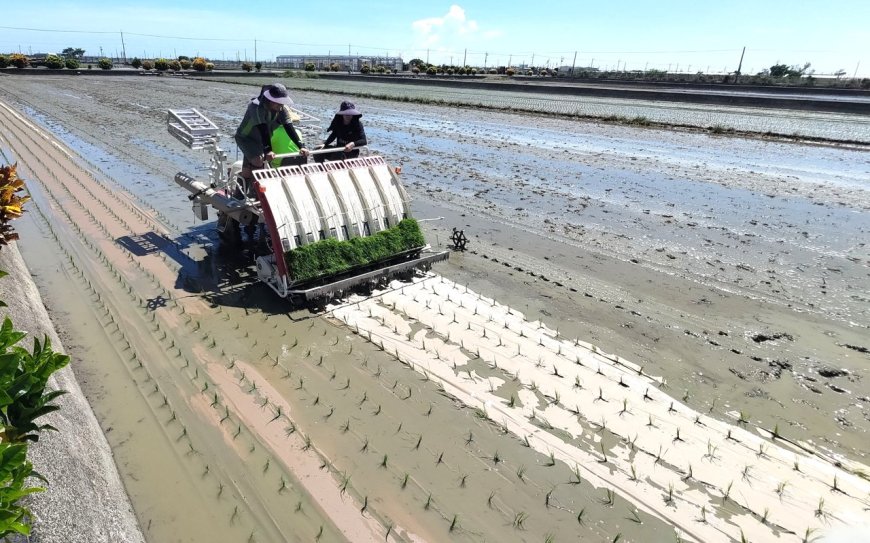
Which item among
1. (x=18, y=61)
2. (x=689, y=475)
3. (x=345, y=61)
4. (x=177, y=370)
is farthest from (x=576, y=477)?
(x=345, y=61)

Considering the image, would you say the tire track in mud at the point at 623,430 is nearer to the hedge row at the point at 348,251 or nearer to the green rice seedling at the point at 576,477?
the green rice seedling at the point at 576,477

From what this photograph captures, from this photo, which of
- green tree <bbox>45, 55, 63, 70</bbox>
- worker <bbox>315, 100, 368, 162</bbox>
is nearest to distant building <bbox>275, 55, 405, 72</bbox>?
green tree <bbox>45, 55, 63, 70</bbox>

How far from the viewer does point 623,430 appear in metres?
4.58

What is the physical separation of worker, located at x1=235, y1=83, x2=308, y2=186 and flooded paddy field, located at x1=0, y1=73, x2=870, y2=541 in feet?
5.51

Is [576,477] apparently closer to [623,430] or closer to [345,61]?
[623,430]

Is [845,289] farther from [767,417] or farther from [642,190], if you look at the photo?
[642,190]

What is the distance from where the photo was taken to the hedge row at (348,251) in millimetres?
6410

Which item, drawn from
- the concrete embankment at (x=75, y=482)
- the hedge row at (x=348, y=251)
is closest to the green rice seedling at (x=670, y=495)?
the concrete embankment at (x=75, y=482)

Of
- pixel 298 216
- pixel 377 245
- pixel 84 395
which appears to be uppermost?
pixel 298 216

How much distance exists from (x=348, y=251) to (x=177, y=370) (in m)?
2.49

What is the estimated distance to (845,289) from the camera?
310 inches

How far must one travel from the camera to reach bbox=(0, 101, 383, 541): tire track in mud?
3.65 m

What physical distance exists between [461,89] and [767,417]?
171 ft

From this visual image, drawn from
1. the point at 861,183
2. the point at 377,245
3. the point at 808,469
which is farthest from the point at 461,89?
the point at 808,469
